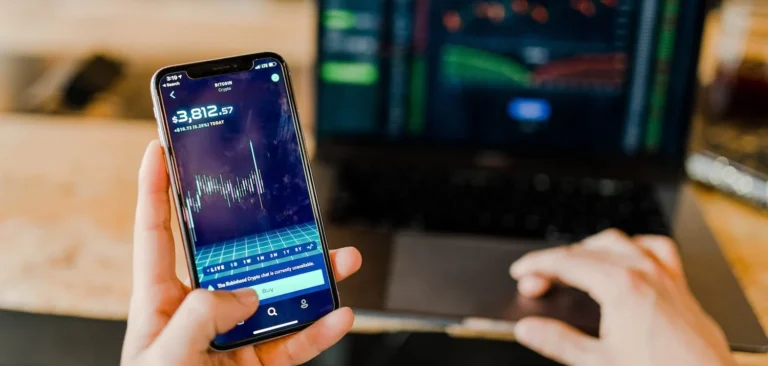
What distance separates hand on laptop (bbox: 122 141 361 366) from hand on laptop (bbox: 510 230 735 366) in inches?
7.1

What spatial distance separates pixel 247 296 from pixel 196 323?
0.04 metres

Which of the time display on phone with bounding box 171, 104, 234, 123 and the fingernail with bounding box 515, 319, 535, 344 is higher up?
the time display on phone with bounding box 171, 104, 234, 123

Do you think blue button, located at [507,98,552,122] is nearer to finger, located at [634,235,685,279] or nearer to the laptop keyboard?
the laptop keyboard

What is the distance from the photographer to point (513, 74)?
0.88 meters

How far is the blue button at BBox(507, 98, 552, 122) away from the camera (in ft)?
2.90

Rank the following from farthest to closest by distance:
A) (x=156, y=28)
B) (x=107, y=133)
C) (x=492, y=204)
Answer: (x=156, y=28) → (x=107, y=133) → (x=492, y=204)

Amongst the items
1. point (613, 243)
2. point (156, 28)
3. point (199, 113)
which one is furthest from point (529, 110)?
point (156, 28)

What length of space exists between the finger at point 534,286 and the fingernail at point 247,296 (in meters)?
0.25

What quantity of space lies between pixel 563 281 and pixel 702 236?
0.21 metres

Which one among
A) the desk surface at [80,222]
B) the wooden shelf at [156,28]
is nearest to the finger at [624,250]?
the desk surface at [80,222]

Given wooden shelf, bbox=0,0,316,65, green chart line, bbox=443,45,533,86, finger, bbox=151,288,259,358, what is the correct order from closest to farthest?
finger, bbox=151,288,259,358 → green chart line, bbox=443,45,533,86 → wooden shelf, bbox=0,0,316,65

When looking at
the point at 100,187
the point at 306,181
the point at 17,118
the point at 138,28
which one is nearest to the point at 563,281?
the point at 306,181

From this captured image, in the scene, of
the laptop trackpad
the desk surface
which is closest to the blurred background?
the desk surface

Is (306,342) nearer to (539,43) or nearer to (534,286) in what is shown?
(534,286)
